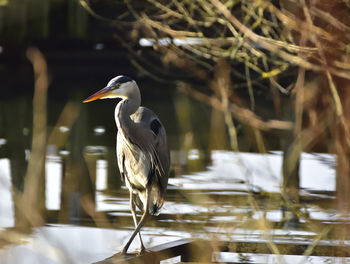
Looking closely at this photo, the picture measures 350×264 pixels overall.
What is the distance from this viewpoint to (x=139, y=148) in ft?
16.6

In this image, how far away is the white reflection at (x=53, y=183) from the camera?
7.82 meters

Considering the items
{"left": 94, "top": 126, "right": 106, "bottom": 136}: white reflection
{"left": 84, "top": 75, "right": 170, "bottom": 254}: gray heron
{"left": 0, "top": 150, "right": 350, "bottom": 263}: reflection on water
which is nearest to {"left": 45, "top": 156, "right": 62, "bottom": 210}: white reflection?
{"left": 0, "top": 150, "right": 350, "bottom": 263}: reflection on water

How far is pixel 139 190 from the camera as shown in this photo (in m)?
5.20

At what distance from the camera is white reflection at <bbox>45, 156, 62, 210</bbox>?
308 inches

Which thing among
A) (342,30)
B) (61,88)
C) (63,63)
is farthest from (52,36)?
(342,30)

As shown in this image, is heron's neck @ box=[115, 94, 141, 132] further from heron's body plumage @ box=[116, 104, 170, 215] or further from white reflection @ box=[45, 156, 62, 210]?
white reflection @ box=[45, 156, 62, 210]

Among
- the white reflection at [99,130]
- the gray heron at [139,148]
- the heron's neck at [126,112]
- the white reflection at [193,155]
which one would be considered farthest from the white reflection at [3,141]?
the heron's neck at [126,112]

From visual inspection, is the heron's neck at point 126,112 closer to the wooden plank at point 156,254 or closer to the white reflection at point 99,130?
the wooden plank at point 156,254

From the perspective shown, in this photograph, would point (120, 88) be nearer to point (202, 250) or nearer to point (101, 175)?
point (202, 250)

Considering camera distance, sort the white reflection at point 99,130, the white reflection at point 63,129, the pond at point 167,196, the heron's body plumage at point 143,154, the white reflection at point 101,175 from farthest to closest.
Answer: the white reflection at point 99,130, the white reflection at point 63,129, the white reflection at point 101,175, the pond at point 167,196, the heron's body plumage at point 143,154

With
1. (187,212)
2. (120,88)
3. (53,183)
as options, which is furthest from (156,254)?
(53,183)

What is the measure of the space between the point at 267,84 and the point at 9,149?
4427 mm

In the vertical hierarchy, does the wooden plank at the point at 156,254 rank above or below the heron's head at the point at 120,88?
below

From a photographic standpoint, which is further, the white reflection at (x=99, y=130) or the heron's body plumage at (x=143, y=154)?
the white reflection at (x=99, y=130)
